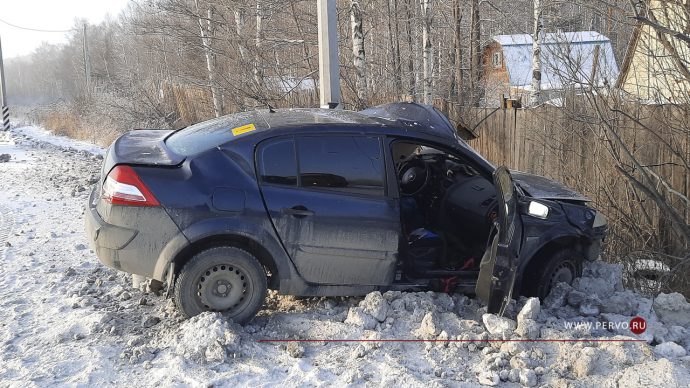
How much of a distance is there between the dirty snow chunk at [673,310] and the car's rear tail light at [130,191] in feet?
13.0

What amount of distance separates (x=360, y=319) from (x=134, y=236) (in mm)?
1761

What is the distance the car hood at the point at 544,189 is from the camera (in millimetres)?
5062

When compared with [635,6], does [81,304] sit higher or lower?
lower

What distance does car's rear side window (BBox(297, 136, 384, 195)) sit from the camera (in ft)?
14.6

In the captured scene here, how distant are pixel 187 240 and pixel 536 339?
260 cm

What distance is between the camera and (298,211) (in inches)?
170

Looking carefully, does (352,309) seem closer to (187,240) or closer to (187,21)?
(187,240)

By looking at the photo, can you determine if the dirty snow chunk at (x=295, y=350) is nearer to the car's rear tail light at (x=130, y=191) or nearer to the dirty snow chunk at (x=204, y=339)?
the dirty snow chunk at (x=204, y=339)

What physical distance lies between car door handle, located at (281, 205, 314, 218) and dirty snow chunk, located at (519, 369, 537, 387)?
72.8 inches

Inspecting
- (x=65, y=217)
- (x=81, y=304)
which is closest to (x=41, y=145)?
(x=65, y=217)

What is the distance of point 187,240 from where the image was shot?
4141mm

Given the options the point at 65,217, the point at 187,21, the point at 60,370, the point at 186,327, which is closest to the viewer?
the point at 60,370

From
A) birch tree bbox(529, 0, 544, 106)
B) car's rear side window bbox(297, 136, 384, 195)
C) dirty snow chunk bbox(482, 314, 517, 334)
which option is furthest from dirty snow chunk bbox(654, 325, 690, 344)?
birch tree bbox(529, 0, 544, 106)

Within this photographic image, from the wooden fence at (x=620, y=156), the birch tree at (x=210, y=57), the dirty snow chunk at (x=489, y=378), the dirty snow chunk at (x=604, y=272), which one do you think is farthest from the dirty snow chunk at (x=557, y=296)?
the birch tree at (x=210, y=57)
